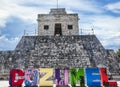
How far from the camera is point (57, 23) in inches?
1453

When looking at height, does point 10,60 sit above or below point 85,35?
below

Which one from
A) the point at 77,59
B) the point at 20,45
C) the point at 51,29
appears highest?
the point at 51,29

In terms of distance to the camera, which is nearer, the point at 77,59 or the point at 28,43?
the point at 77,59

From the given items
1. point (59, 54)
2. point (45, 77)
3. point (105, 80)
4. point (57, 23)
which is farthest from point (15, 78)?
point (57, 23)

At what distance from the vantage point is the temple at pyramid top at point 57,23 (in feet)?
120

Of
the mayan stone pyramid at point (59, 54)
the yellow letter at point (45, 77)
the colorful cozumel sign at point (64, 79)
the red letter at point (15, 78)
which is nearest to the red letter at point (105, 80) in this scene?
the colorful cozumel sign at point (64, 79)

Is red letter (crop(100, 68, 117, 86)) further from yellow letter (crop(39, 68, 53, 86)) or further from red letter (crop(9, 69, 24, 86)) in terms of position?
red letter (crop(9, 69, 24, 86))

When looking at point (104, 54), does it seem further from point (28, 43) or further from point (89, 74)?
point (89, 74)

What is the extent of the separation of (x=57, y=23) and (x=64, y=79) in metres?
20.8

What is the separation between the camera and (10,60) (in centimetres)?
2742

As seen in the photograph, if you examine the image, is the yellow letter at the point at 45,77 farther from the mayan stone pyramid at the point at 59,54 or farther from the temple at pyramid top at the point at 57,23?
the temple at pyramid top at the point at 57,23

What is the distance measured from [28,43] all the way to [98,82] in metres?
14.3

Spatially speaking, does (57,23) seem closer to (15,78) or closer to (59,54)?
(59,54)

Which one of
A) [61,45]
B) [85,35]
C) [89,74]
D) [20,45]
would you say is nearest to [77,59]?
[61,45]
